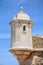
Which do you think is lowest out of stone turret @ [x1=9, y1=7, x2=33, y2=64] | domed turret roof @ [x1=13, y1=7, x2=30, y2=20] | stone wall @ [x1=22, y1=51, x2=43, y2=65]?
stone wall @ [x1=22, y1=51, x2=43, y2=65]

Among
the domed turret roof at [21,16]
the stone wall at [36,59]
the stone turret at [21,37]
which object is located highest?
the domed turret roof at [21,16]

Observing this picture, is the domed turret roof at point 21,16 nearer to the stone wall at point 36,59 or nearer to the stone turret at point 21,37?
the stone turret at point 21,37

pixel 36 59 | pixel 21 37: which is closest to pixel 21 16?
pixel 21 37

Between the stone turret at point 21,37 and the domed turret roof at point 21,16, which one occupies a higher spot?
the domed turret roof at point 21,16

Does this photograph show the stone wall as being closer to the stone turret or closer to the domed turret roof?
the stone turret

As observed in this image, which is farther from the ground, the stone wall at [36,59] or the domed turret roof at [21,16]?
the domed turret roof at [21,16]

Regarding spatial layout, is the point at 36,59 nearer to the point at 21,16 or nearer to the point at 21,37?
the point at 21,37

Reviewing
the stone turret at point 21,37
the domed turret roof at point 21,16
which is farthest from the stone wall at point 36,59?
the domed turret roof at point 21,16

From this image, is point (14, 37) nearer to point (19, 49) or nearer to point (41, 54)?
point (19, 49)

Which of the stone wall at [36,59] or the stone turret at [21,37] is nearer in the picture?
the stone wall at [36,59]

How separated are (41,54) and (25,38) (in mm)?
1303

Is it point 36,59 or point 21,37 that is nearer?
point 36,59

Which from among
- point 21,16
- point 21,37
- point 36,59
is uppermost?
point 21,16

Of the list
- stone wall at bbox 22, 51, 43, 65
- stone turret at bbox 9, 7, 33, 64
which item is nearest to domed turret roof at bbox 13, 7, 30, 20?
stone turret at bbox 9, 7, 33, 64
